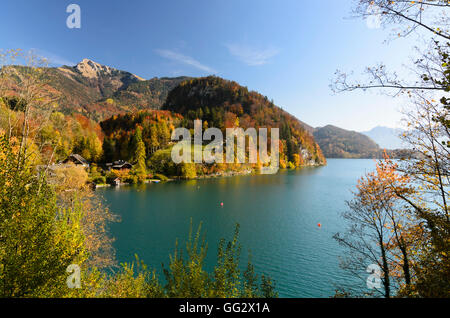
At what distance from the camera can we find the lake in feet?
58.5

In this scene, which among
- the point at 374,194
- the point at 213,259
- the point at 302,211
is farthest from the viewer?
the point at 302,211

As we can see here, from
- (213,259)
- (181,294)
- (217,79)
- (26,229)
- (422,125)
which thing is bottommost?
(213,259)

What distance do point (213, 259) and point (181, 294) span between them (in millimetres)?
17585

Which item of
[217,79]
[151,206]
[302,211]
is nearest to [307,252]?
[302,211]

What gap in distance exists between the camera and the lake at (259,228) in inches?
703

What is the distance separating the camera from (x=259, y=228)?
28.2 metres

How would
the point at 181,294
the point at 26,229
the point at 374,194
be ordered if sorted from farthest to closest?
1. the point at 374,194
2. the point at 26,229
3. the point at 181,294
